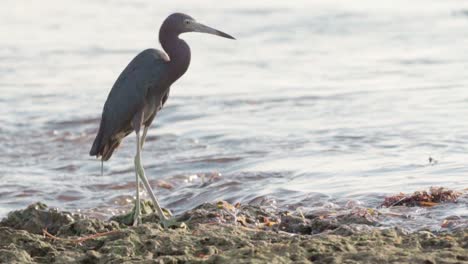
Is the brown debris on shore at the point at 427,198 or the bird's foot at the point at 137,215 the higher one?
the brown debris on shore at the point at 427,198

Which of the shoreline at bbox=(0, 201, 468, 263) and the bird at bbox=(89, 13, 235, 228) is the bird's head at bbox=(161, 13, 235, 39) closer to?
the bird at bbox=(89, 13, 235, 228)

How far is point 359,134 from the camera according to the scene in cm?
1125

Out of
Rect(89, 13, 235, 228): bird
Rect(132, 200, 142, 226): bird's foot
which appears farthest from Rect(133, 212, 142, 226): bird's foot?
Rect(89, 13, 235, 228): bird

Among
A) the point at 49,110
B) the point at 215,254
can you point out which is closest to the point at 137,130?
the point at 215,254

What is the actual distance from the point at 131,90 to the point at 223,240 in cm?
191

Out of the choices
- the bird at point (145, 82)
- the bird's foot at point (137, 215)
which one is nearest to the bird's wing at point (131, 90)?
the bird at point (145, 82)

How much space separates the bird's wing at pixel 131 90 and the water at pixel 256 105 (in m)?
1.49

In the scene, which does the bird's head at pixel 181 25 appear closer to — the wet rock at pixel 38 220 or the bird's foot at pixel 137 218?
the bird's foot at pixel 137 218

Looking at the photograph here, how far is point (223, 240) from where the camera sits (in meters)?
6.06

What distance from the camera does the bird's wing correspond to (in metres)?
7.64

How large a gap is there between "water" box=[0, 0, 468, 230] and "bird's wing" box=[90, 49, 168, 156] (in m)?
1.49

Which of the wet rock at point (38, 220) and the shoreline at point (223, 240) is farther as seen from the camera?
the wet rock at point (38, 220)

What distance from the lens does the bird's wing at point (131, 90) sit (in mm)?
7641

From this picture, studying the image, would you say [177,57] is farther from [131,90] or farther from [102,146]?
[102,146]
